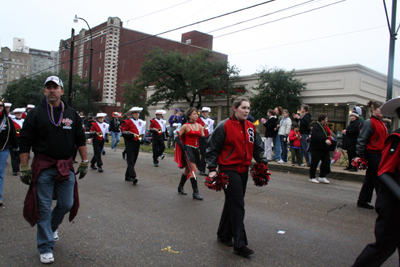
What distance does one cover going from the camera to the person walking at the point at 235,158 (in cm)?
378

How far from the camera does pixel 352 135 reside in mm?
9109

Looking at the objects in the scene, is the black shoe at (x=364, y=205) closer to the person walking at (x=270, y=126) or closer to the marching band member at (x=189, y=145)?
the marching band member at (x=189, y=145)

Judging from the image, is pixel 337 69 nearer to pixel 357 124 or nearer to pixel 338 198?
pixel 357 124

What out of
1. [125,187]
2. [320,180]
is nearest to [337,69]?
[320,180]

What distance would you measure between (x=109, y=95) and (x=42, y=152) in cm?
4863

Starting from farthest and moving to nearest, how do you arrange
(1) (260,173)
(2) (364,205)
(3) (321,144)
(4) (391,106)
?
(3) (321,144) → (2) (364,205) → (1) (260,173) → (4) (391,106)

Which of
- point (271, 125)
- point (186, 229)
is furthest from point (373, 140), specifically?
point (271, 125)

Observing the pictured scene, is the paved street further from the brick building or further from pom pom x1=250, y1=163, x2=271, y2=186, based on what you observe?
the brick building

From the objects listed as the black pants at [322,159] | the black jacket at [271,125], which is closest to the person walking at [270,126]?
the black jacket at [271,125]

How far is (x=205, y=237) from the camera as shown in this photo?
4441 mm

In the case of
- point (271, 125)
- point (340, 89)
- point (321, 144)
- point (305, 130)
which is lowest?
point (321, 144)

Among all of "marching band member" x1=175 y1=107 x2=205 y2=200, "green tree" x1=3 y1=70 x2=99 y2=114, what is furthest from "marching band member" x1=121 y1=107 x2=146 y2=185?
"green tree" x1=3 y1=70 x2=99 y2=114

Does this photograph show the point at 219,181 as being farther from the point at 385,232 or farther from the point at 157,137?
the point at 157,137

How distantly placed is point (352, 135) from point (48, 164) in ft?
27.1
